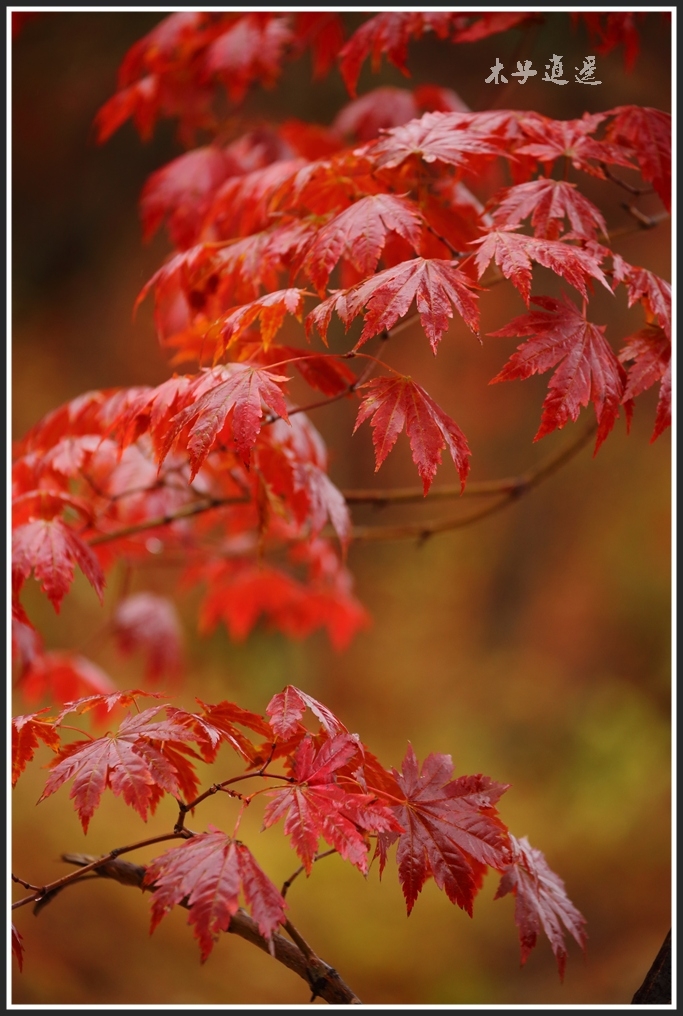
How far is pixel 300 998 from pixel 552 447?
169 centimetres

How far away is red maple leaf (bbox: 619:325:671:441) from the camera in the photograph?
2.42 ft

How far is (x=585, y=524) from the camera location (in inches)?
103

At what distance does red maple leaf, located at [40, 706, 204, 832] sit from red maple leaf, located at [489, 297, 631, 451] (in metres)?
0.41

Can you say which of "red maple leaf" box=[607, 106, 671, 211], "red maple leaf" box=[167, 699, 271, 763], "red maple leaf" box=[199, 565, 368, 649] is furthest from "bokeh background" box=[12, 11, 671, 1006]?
"red maple leaf" box=[167, 699, 271, 763]

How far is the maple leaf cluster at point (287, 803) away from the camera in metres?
0.58

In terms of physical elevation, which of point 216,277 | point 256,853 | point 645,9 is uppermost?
point 645,9

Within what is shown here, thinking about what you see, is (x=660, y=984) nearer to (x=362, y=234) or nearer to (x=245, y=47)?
(x=362, y=234)

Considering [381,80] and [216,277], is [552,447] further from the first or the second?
[216,277]

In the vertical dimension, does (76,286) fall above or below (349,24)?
below

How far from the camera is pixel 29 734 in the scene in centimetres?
73

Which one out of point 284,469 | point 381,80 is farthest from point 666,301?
point 381,80

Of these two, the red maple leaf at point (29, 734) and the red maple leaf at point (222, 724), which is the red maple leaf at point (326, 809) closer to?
the red maple leaf at point (222, 724)

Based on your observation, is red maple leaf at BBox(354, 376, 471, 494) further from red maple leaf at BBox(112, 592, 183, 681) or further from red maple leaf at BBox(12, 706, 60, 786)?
red maple leaf at BBox(112, 592, 183, 681)

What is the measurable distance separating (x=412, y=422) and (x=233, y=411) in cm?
15
